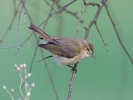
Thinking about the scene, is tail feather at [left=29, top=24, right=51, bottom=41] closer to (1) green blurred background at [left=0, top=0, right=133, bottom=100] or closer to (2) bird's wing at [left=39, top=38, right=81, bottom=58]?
(2) bird's wing at [left=39, top=38, right=81, bottom=58]

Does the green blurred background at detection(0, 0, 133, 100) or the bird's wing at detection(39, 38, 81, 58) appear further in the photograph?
the green blurred background at detection(0, 0, 133, 100)

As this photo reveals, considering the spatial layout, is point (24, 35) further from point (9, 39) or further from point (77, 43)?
point (77, 43)

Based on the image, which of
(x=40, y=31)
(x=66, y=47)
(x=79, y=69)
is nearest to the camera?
(x=40, y=31)

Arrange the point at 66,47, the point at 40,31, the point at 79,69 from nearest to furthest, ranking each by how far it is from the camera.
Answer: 1. the point at 40,31
2. the point at 66,47
3. the point at 79,69

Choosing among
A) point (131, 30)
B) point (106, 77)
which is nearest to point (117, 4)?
point (131, 30)

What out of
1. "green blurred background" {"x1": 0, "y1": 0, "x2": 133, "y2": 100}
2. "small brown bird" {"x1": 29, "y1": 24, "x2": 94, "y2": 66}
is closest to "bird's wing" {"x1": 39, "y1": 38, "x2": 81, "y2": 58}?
"small brown bird" {"x1": 29, "y1": 24, "x2": 94, "y2": 66}

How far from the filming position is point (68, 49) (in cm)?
452

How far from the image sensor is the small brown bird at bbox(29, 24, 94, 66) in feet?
14.5

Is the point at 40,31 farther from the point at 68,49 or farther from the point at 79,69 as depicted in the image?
the point at 79,69

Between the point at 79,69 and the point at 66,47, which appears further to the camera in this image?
the point at 79,69

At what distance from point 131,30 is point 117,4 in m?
0.35

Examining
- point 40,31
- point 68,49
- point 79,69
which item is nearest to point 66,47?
point 68,49

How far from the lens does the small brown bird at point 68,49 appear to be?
4422 millimetres

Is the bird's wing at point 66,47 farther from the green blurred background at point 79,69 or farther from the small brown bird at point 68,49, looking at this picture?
the green blurred background at point 79,69
